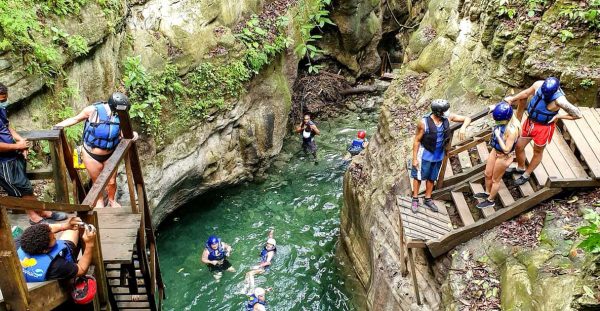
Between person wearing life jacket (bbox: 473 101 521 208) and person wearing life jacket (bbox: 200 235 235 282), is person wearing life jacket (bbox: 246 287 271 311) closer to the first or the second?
person wearing life jacket (bbox: 200 235 235 282)

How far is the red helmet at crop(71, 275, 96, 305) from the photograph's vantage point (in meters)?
4.50

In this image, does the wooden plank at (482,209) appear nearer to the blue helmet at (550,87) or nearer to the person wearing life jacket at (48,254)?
the blue helmet at (550,87)

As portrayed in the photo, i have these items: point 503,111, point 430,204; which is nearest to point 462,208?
point 430,204

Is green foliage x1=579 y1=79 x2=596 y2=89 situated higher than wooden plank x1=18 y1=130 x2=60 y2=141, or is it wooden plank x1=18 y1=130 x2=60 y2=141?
wooden plank x1=18 y1=130 x2=60 y2=141

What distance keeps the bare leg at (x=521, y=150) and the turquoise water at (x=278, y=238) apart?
16.4 ft

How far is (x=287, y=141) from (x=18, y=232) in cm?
1315

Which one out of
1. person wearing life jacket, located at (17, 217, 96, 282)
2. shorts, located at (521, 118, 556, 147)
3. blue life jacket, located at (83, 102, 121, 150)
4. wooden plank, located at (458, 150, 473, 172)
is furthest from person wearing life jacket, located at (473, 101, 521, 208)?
person wearing life jacket, located at (17, 217, 96, 282)

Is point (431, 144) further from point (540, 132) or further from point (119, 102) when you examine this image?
point (119, 102)

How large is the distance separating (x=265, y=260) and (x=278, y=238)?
1261 millimetres

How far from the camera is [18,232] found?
5328mm

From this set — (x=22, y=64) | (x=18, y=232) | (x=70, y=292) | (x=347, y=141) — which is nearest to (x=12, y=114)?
(x=22, y=64)

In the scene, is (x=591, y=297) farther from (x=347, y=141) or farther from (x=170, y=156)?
(x=347, y=141)

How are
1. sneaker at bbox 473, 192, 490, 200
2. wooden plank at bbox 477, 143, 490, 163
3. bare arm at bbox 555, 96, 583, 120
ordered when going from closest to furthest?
bare arm at bbox 555, 96, 583, 120 < sneaker at bbox 473, 192, 490, 200 < wooden plank at bbox 477, 143, 490, 163

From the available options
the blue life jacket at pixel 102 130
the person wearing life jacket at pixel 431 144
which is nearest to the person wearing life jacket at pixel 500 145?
the person wearing life jacket at pixel 431 144
